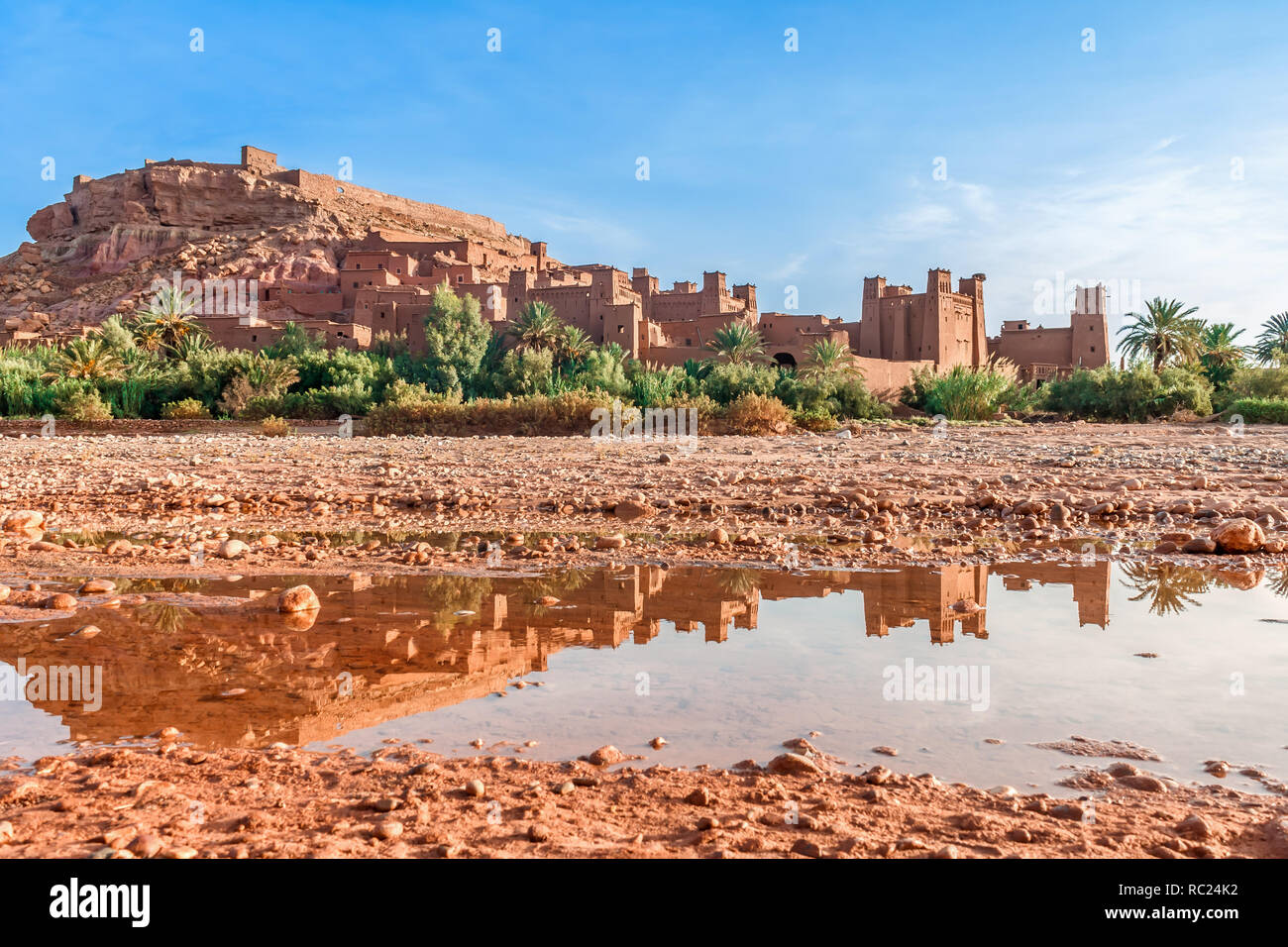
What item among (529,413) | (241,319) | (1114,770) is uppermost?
(241,319)

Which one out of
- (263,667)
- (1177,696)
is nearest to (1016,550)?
(1177,696)

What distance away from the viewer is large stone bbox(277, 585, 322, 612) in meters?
5.41

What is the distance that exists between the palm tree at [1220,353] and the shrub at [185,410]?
36.0 m

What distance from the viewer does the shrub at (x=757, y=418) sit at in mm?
22062

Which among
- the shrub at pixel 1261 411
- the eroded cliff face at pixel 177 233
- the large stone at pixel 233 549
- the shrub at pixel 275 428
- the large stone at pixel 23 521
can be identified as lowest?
the large stone at pixel 233 549

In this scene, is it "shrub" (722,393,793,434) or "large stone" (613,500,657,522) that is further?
"shrub" (722,393,793,434)

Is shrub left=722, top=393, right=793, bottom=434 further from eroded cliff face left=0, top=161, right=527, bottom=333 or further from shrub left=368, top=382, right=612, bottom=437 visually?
eroded cliff face left=0, top=161, right=527, bottom=333

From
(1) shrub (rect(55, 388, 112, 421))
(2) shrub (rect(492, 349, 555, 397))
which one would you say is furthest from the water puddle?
(2) shrub (rect(492, 349, 555, 397))

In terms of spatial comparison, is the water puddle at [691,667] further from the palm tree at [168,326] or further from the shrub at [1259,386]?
the palm tree at [168,326]

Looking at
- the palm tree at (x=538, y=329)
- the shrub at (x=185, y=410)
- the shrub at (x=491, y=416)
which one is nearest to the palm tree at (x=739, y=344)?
the palm tree at (x=538, y=329)

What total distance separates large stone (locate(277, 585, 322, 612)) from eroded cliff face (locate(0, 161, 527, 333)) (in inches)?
2245

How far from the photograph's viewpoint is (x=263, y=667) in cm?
433

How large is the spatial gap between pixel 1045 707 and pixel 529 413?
20.8 m

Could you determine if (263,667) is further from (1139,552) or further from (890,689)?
(1139,552)
